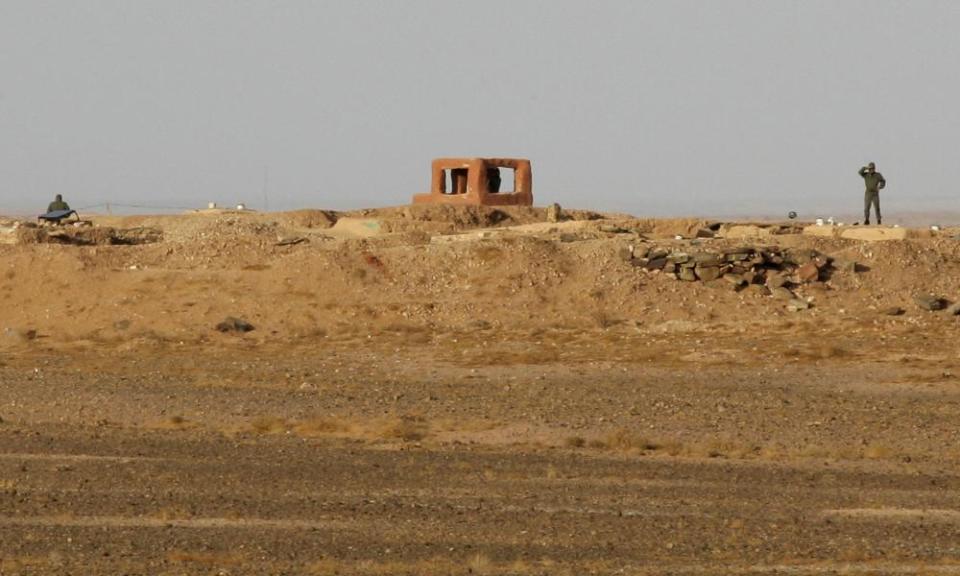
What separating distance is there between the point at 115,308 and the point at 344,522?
1436 cm

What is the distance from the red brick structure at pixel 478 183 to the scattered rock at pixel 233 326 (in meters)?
10.2

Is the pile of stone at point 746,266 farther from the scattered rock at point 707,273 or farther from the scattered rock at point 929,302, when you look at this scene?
the scattered rock at point 929,302

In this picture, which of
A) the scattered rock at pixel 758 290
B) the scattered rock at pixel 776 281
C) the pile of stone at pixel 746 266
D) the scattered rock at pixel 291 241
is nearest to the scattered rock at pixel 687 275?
the pile of stone at pixel 746 266

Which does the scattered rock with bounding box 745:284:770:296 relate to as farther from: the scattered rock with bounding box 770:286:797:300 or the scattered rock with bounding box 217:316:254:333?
the scattered rock with bounding box 217:316:254:333

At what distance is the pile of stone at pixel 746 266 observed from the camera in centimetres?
2577

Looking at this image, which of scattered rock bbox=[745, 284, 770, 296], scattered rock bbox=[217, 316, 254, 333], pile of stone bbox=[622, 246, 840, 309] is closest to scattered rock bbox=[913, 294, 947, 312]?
pile of stone bbox=[622, 246, 840, 309]

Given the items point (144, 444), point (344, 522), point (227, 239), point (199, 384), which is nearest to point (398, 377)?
point (199, 384)

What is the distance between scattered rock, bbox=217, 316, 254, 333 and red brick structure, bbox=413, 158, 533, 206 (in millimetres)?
10238

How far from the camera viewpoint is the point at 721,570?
10.5 m

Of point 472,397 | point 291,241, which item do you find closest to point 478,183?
point 291,241

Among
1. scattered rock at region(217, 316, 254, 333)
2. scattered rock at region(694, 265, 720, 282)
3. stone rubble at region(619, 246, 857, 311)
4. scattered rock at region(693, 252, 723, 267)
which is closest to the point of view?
scattered rock at region(217, 316, 254, 333)

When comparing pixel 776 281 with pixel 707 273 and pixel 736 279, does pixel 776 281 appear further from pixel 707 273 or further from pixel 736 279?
pixel 707 273

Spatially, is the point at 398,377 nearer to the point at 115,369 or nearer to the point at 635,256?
the point at 115,369

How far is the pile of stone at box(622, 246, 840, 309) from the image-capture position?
2577 centimetres
